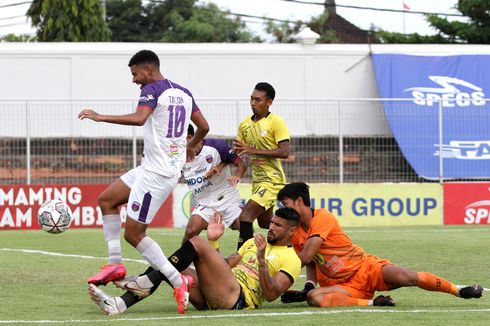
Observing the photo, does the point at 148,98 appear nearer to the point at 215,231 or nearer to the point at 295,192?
the point at 215,231

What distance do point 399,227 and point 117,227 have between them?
1452cm

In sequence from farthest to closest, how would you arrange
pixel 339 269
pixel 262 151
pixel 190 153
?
pixel 262 151, pixel 190 153, pixel 339 269

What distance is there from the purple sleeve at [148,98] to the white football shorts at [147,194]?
62 cm

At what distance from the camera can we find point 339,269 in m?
11.0

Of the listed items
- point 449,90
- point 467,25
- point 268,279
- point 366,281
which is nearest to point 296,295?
point 366,281

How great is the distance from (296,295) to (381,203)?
16.0 metres

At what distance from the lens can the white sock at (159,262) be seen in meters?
10.4

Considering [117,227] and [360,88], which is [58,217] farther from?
[360,88]

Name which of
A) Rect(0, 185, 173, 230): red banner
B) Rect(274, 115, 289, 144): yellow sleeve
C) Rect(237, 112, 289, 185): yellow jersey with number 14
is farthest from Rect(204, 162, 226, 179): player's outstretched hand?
Rect(0, 185, 173, 230): red banner

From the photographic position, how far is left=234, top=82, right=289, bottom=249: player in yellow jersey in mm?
14172

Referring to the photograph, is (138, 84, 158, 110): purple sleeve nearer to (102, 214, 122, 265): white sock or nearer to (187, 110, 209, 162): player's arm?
(187, 110, 209, 162): player's arm

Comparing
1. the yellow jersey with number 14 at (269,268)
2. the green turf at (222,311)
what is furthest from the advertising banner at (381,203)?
the yellow jersey with number 14 at (269,268)

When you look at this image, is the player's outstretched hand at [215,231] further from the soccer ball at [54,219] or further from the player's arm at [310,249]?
the soccer ball at [54,219]

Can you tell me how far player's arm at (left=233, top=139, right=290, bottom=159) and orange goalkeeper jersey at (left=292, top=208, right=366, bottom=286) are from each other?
3.17 meters
